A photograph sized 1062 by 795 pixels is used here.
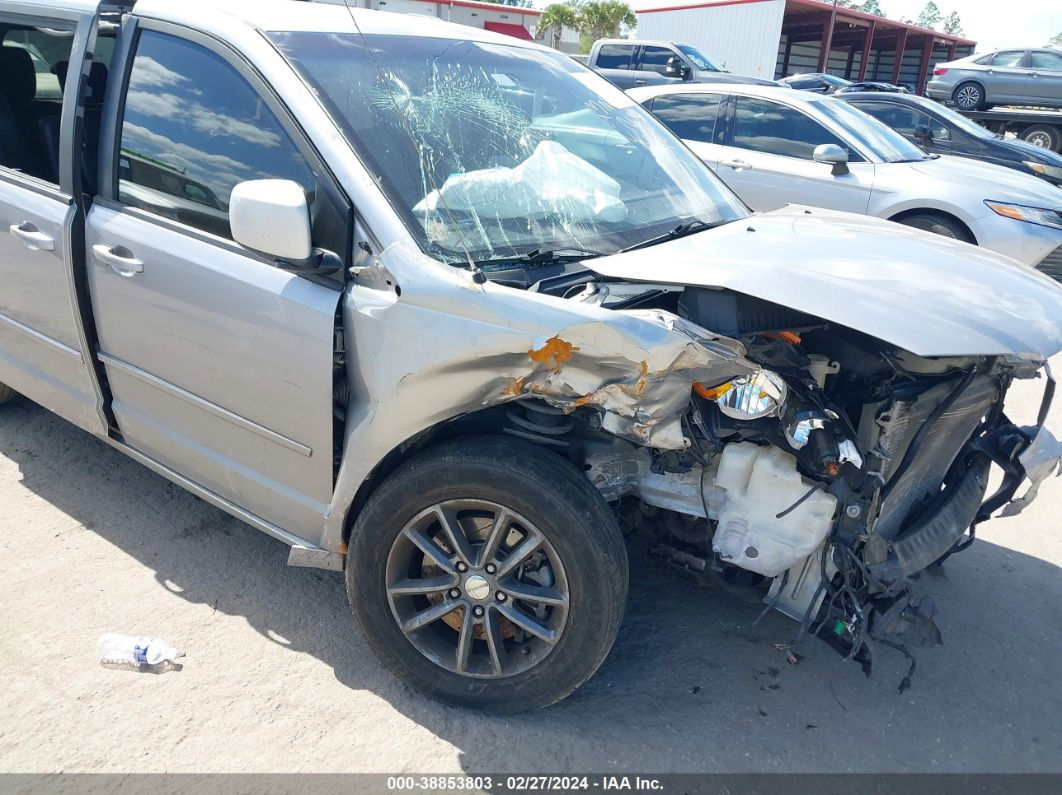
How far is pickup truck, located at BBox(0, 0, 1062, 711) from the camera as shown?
2.28 metres

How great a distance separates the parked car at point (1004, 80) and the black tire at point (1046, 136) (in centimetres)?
49

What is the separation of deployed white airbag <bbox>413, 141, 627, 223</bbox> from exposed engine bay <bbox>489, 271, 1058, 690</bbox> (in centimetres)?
34

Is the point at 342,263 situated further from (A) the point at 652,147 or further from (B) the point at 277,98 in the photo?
(A) the point at 652,147

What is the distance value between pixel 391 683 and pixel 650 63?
48.6 ft

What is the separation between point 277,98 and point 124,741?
6.45 feet

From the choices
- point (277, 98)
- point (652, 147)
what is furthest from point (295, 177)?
point (652, 147)

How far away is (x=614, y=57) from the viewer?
52.2 ft

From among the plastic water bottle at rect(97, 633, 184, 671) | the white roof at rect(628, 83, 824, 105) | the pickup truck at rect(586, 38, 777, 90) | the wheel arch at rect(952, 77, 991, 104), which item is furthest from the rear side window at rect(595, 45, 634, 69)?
the plastic water bottle at rect(97, 633, 184, 671)

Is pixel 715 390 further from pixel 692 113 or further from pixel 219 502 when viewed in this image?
pixel 692 113

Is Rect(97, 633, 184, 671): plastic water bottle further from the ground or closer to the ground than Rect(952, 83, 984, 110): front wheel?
closer to the ground

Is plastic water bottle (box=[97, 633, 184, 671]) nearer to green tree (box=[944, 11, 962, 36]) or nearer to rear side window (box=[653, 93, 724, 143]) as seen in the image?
rear side window (box=[653, 93, 724, 143])

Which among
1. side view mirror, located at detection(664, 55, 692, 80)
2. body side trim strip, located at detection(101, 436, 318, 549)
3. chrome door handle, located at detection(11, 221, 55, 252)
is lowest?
body side trim strip, located at detection(101, 436, 318, 549)

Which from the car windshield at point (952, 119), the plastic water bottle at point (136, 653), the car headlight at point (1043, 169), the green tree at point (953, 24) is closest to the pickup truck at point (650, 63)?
the car windshield at point (952, 119)

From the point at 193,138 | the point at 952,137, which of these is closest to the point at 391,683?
the point at 193,138
